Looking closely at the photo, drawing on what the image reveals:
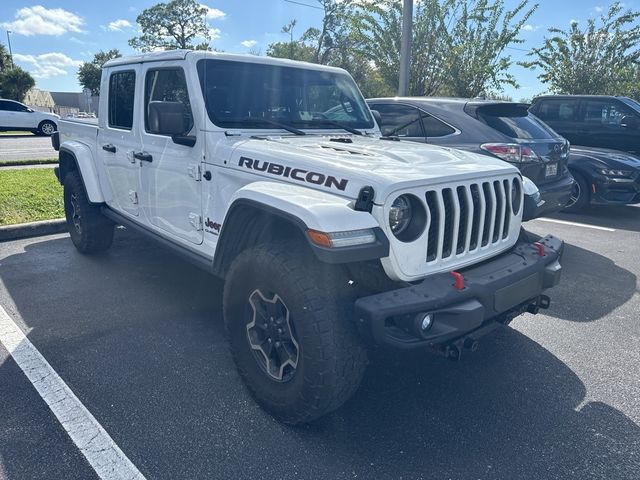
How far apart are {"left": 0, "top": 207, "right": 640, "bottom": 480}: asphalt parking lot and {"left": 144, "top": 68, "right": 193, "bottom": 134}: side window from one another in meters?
1.54

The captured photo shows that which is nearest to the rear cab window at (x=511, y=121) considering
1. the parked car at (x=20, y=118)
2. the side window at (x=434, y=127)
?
the side window at (x=434, y=127)

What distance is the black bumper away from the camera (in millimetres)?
2184

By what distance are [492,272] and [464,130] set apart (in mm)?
3474

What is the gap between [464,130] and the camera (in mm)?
5703

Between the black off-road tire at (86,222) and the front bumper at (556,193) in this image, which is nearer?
the black off-road tire at (86,222)

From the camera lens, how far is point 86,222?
511 cm

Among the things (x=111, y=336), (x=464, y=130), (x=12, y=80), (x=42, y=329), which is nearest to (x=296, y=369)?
(x=111, y=336)

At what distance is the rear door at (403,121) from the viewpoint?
598cm

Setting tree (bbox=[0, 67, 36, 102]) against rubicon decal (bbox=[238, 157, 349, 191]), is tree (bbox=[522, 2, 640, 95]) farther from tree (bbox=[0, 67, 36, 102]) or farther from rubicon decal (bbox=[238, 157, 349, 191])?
tree (bbox=[0, 67, 36, 102])

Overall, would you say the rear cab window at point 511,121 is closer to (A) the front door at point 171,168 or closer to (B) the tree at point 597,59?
(A) the front door at point 171,168

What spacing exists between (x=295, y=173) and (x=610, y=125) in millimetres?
8860

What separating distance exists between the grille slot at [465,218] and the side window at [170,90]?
178 centimetres

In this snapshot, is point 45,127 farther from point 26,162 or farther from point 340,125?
point 340,125

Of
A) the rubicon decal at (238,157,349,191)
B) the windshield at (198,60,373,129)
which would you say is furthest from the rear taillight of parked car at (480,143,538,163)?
the rubicon decal at (238,157,349,191)
